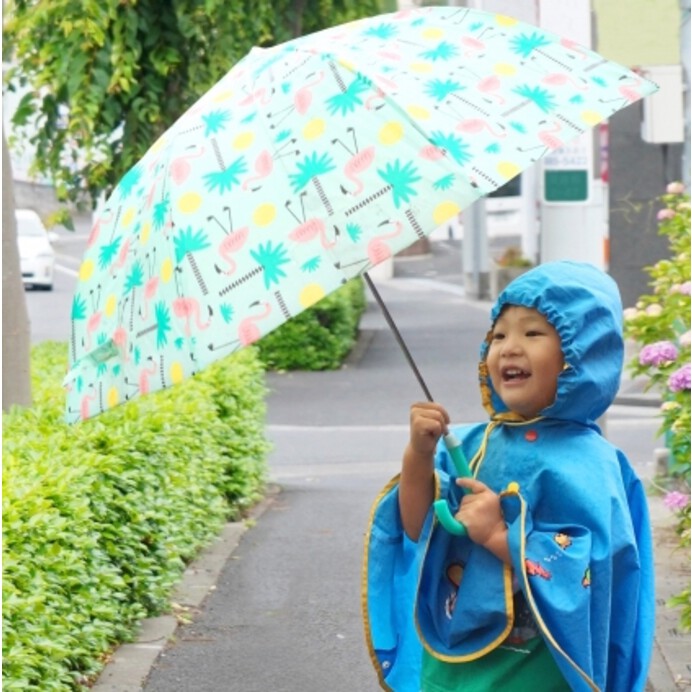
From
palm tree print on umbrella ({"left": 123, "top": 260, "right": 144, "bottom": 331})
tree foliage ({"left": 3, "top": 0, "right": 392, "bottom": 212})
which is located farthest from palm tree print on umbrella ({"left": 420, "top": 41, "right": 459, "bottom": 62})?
tree foliage ({"left": 3, "top": 0, "right": 392, "bottom": 212})

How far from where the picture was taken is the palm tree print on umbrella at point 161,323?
359 centimetres

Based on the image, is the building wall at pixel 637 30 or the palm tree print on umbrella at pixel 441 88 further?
the building wall at pixel 637 30

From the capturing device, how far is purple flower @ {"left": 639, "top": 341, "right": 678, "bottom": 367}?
7457 mm

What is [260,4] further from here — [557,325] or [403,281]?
[403,281]

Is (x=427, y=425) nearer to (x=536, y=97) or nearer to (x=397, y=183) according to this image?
(x=397, y=183)

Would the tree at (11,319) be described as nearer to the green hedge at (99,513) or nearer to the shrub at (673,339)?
the green hedge at (99,513)

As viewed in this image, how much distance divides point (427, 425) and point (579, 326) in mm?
361

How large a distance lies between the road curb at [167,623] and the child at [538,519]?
2613 mm

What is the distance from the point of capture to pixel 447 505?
351 cm

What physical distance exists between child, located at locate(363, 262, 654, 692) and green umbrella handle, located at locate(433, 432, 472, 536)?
0.08ft

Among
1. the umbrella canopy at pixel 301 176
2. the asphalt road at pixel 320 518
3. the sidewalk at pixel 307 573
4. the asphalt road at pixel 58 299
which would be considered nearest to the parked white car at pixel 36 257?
the asphalt road at pixel 58 299

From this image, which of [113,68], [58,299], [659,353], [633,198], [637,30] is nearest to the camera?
[659,353]

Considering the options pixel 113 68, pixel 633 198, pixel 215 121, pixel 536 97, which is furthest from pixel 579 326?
pixel 633 198

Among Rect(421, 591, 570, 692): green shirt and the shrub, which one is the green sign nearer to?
the shrub
